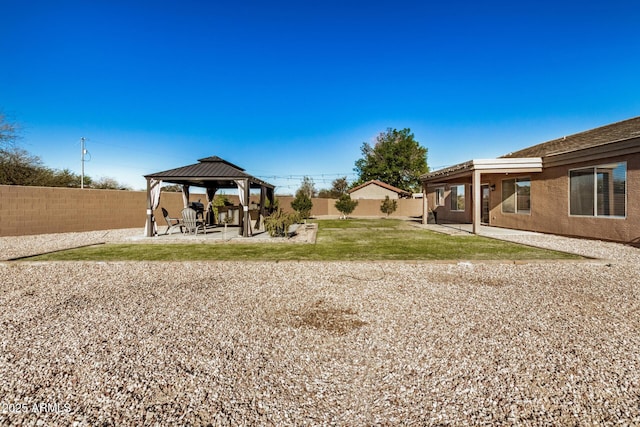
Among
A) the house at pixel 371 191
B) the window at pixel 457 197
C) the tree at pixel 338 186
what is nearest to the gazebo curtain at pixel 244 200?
the window at pixel 457 197

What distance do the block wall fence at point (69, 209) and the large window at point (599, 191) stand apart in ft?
59.4

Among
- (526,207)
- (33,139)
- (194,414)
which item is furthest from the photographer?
(33,139)

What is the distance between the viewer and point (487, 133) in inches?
1082

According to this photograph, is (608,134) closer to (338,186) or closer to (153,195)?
(153,195)

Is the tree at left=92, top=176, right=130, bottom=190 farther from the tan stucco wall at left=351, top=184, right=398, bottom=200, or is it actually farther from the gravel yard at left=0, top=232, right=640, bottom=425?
the gravel yard at left=0, top=232, right=640, bottom=425

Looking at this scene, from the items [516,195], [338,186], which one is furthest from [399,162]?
[516,195]

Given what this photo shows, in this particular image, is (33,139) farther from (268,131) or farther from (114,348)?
(114,348)

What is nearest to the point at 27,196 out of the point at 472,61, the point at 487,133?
the point at 472,61

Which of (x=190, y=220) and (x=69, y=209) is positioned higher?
(x=69, y=209)

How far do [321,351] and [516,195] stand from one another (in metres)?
13.1

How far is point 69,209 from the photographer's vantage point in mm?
12508

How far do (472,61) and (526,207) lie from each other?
926cm

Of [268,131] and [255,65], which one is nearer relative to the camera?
[255,65]

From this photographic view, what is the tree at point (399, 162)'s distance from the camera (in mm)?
43938
